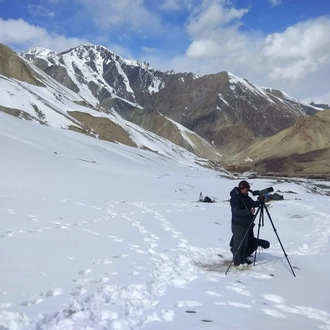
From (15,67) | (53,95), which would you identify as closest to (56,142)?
(53,95)

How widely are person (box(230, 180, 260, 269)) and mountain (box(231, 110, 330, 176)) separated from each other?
123 meters

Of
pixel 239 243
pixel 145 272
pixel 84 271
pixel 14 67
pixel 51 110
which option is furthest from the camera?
pixel 14 67

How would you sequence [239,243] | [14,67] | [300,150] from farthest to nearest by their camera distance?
[300,150]
[14,67]
[239,243]

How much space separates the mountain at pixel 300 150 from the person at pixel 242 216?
12336 centimetres

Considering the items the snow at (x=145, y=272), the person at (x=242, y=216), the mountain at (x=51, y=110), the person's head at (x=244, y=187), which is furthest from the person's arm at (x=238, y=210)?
the mountain at (x=51, y=110)

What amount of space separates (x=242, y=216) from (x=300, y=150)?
164 m

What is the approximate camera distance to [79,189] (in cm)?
2531

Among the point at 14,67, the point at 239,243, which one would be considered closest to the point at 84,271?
the point at 239,243

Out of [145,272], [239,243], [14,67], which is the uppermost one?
[14,67]

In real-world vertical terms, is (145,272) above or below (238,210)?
below

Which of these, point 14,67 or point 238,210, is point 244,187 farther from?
point 14,67

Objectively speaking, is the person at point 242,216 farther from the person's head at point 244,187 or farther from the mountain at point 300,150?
the mountain at point 300,150

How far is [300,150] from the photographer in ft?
537

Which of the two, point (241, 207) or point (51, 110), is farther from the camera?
point (51, 110)
